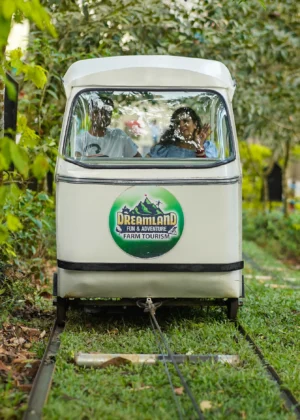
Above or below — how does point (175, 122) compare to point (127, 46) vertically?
below

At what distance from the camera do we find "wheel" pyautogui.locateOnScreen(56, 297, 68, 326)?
22.0ft

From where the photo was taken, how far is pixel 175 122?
7156mm

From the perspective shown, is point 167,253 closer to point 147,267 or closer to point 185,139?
point 147,267

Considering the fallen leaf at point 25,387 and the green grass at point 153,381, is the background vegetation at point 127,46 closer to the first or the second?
the green grass at point 153,381

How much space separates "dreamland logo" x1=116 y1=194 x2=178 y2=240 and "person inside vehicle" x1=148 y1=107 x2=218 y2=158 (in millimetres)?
772

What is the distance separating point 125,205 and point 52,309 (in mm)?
2153

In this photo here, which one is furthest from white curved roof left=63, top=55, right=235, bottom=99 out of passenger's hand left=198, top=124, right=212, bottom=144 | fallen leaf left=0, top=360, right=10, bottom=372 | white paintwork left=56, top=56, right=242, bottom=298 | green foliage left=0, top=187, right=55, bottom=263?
A: fallen leaf left=0, top=360, right=10, bottom=372

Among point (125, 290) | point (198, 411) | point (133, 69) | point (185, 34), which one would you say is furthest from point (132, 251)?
point (185, 34)

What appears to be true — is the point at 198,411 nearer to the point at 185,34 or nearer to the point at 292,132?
the point at 185,34

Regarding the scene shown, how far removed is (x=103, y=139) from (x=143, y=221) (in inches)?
40.0

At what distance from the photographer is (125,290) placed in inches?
252

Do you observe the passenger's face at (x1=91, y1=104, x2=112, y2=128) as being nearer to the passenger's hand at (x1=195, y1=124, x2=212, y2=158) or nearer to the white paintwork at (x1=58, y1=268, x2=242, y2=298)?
the passenger's hand at (x1=195, y1=124, x2=212, y2=158)

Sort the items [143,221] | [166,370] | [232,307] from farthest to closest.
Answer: [232,307], [143,221], [166,370]

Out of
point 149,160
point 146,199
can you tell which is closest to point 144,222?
point 146,199
